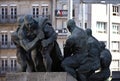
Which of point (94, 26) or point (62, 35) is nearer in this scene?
point (62, 35)

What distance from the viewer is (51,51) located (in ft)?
53.1

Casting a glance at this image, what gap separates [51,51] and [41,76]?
0.76 metres

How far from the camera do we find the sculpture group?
52.5 ft

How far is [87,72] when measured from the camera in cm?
1662

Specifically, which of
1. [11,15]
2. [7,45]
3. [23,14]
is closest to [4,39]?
[7,45]

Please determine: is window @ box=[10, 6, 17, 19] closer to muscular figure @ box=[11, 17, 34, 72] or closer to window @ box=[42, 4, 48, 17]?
window @ box=[42, 4, 48, 17]

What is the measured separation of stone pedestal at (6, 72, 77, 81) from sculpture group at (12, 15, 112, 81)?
23cm

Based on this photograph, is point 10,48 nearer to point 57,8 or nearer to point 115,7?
point 57,8

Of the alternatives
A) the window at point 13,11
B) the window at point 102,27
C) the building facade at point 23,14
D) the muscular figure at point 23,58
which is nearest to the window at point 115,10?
the window at point 102,27

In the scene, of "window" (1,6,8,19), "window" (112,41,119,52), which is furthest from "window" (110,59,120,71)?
"window" (1,6,8,19)

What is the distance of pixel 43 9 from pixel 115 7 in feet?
47.0

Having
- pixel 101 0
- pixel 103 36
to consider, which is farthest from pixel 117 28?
pixel 101 0

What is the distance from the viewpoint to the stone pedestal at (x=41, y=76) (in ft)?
51.4

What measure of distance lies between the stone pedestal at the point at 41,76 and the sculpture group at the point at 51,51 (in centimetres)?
23
